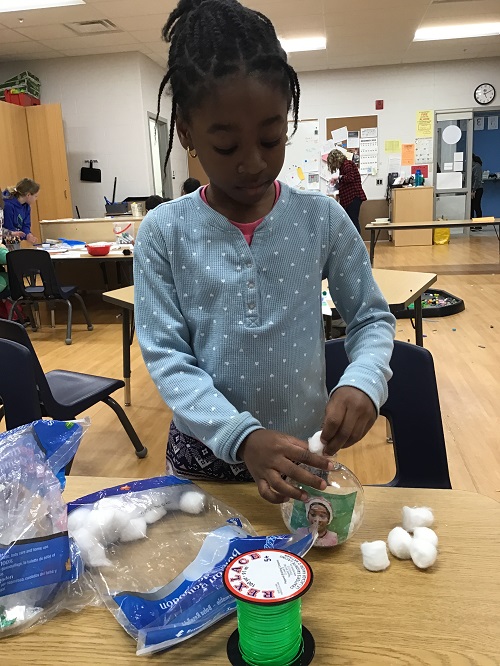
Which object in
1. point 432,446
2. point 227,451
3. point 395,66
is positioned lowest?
point 432,446

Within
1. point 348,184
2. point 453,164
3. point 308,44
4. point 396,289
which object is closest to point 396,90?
point 453,164

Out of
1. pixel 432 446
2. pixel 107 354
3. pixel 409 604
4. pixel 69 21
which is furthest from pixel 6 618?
pixel 69 21

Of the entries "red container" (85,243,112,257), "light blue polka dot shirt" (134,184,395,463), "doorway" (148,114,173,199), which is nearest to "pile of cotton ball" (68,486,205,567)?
"light blue polka dot shirt" (134,184,395,463)

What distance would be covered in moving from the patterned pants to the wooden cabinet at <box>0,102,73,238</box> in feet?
21.9

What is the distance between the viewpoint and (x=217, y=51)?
713 mm

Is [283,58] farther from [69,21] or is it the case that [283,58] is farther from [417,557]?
[69,21]

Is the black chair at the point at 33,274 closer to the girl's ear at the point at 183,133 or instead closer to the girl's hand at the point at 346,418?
the girl's ear at the point at 183,133

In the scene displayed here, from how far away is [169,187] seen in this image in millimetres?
8328

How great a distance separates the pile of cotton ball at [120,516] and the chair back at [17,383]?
2.88ft

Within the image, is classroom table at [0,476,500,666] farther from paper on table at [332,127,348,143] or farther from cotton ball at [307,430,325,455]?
paper on table at [332,127,348,143]

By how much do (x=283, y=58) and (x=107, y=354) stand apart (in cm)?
331

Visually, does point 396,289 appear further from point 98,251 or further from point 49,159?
point 49,159

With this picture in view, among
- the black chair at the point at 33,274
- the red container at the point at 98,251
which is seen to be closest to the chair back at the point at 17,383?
the black chair at the point at 33,274

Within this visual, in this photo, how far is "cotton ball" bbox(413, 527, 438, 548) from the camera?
0.66m
